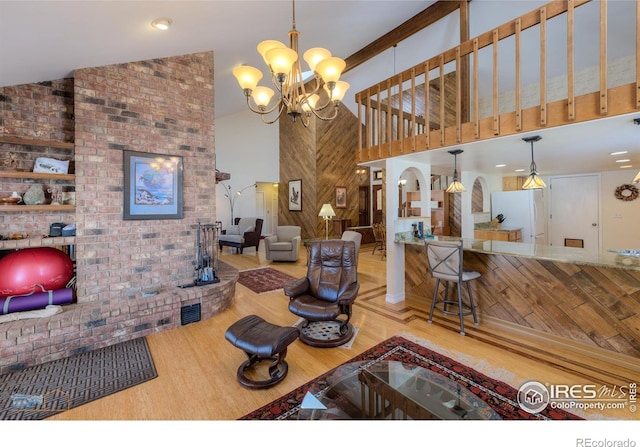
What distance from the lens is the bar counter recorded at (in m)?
2.40

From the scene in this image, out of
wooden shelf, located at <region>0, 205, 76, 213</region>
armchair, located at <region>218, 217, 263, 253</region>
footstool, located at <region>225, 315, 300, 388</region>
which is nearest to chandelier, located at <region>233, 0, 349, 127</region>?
footstool, located at <region>225, 315, 300, 388</region>

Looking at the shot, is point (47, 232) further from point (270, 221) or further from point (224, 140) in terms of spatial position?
point (270, 221)

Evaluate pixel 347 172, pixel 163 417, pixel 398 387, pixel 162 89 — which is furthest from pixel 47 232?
pixel 347 172

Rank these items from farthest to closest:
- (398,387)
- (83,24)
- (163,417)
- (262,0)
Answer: (262,0), (83,24), (163,417), (398,387)

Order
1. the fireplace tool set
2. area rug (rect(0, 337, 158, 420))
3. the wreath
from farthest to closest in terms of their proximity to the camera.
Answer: the wreath
the fireplace tool set
area rug (rect(0, 337, 158, 420))

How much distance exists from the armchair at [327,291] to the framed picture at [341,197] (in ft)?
19.8

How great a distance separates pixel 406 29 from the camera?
441cm

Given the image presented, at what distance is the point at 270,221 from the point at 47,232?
→ 27.0ft

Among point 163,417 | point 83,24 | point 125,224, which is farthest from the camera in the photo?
point 125,224

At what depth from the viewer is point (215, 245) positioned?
3863 millimetres

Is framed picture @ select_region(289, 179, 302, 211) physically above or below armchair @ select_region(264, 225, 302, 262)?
above

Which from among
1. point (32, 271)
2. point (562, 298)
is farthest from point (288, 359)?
point (562, 298)

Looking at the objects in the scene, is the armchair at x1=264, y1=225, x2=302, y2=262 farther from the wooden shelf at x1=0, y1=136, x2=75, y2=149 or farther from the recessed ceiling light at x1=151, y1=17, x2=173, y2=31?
the recessed ceiling light at x1=151, y1=17, x2=173, y2=31

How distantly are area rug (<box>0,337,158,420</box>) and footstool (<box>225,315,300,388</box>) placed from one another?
76 cm
